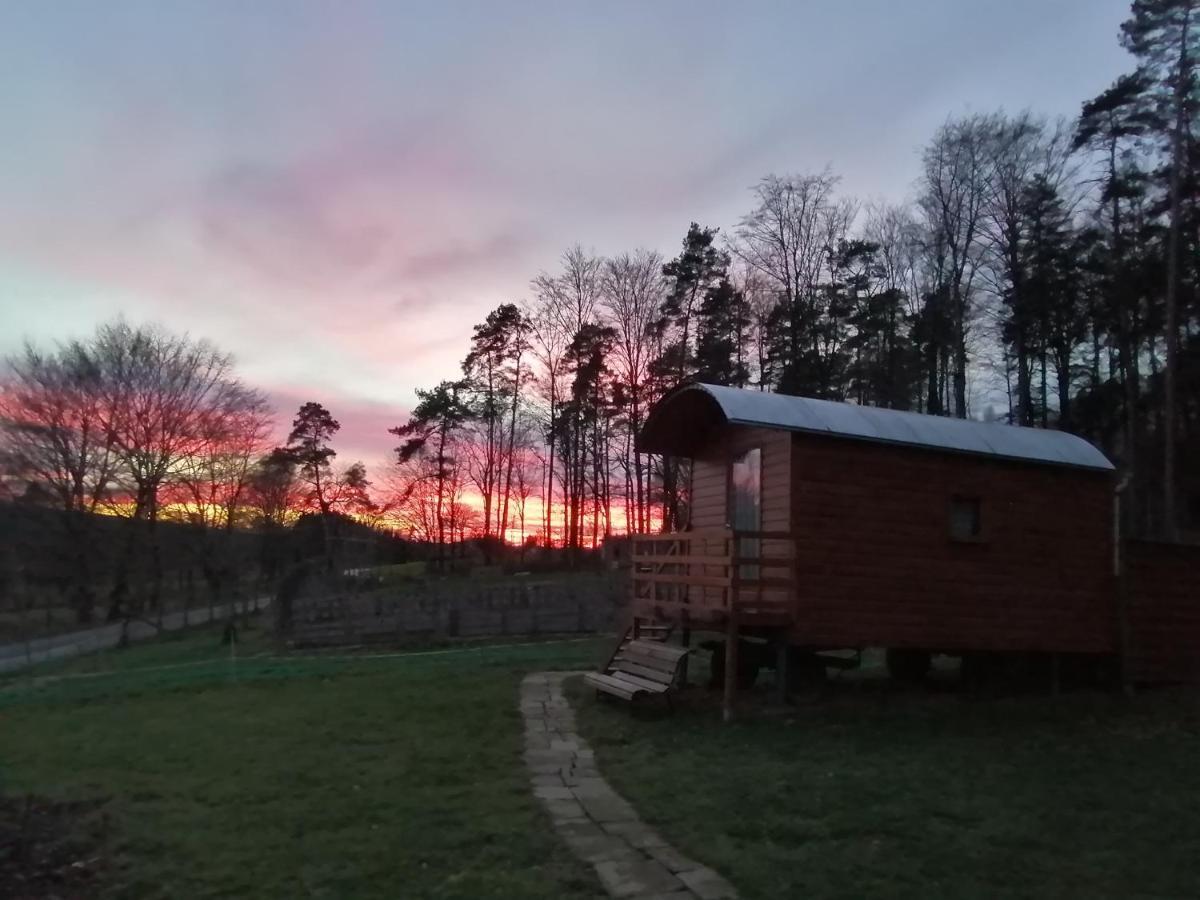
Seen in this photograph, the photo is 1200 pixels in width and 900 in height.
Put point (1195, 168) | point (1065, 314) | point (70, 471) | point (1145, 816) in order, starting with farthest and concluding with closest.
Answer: point (70, 471), point (1065, 314), point (1195, 168), point (1145, 816)

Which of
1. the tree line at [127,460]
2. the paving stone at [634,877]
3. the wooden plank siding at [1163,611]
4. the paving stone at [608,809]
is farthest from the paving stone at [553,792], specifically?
the tree line at [127,460]

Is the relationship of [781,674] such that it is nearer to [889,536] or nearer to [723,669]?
[723,669]

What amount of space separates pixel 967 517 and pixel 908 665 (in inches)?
110

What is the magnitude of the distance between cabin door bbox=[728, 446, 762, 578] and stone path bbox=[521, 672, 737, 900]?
4.05 metres

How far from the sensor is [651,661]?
13023mm

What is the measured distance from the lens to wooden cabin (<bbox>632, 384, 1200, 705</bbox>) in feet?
40.3

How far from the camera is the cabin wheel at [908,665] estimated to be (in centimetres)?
1476

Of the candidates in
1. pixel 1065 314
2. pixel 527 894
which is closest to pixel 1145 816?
pixel 527 894

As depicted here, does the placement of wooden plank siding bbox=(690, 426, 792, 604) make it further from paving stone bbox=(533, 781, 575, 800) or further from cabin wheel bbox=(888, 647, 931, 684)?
paving stone bbox=(533, 781, 575, 800)

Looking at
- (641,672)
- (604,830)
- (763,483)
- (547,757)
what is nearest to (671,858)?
(604,830)

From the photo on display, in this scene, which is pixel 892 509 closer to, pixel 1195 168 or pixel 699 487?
pixel 699 487

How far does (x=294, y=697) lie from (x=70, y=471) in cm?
2966

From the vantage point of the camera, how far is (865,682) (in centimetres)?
1455

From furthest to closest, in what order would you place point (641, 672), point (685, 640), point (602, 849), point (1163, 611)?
point (685, 640)
point (1163, 611)
point (641, 672)
point (602, 849)
